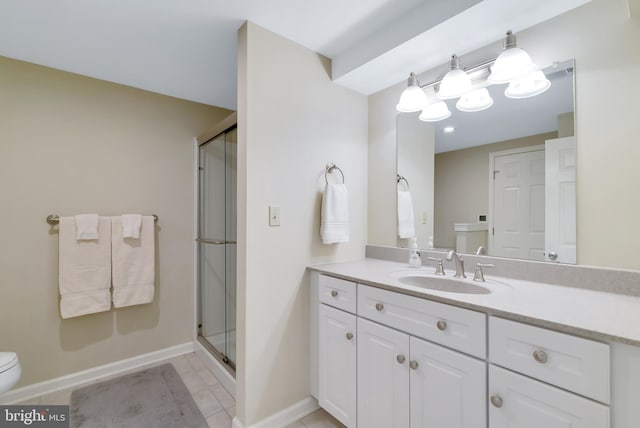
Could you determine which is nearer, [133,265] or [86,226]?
[86,226]

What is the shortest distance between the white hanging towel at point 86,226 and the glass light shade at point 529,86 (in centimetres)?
280

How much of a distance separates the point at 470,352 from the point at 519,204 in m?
0.86

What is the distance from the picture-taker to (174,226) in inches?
99.1

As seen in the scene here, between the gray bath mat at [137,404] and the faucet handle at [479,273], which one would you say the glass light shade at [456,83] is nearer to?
the faucet handle at [479,273]

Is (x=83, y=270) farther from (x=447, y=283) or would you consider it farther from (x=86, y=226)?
(x=447, y=283)

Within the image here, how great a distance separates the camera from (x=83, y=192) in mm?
2104

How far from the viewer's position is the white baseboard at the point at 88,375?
73.4 inches

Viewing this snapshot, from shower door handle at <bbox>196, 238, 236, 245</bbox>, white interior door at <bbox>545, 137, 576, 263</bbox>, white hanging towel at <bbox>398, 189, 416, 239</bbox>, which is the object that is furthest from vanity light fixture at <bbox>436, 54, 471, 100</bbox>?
shower door handle at <bbox>196, 238, 236, 245</bbox>

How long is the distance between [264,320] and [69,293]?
60.2 inches

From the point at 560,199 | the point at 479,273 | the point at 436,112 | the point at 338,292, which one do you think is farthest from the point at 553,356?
the point at 436,112

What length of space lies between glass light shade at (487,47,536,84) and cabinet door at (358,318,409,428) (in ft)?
4.24

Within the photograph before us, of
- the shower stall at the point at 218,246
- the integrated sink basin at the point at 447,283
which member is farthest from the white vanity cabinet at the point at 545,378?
the shower stall at the point at 218,246

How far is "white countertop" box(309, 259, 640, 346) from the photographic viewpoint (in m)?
0.78

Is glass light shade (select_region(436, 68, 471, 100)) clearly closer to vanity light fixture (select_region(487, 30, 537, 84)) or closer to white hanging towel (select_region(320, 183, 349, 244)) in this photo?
vanity light fixture (select_region(487, 30, 537, 84))
